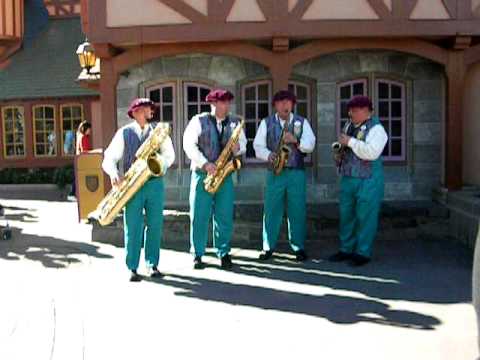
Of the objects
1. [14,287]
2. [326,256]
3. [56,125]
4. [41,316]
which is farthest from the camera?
[56,125]

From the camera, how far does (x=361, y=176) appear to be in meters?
7.64

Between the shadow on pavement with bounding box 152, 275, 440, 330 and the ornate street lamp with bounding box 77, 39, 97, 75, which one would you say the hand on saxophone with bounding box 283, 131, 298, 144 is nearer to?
the shadow on pavement with bounding box 152, 275, 440, 330

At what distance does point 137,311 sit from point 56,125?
48.4 ft

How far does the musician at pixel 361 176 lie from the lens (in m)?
7.48

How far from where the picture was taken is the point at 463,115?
10.1 metres

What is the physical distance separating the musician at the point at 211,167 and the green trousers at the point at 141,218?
0.51 metres

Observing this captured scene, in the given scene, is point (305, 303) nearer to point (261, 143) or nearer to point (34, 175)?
point (261, 143)

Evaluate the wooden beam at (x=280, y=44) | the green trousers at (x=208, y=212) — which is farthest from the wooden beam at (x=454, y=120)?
the green trousers at (x=208, y=212)

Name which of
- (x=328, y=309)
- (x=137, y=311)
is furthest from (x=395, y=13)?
(x=137, y=311)

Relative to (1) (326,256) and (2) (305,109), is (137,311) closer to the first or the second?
(1) (326,256)

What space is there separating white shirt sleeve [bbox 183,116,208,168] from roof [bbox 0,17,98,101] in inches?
484

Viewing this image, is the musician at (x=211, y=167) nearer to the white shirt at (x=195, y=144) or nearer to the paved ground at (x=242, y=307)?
the white shirt at (x=195, y=144)

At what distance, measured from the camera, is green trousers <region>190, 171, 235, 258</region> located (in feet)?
25.0

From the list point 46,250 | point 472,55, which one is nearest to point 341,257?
point 472,55
